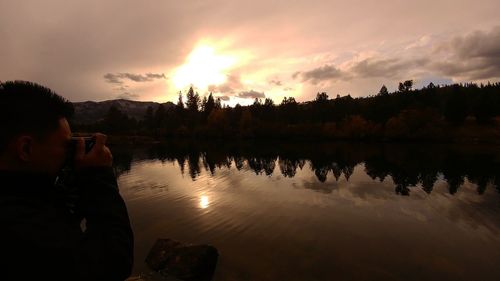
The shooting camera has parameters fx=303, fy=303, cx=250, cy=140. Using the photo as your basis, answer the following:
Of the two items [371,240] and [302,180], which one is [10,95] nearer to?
[371,240]

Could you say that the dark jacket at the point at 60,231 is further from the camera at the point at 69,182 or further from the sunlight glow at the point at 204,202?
the sunlight glow at the point at 204,202

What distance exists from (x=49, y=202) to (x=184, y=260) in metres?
11.0

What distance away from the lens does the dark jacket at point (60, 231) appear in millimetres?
1647

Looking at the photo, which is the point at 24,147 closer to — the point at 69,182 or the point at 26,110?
the point at 26,110

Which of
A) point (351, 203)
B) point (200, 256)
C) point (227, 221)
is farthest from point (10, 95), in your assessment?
point (351, 203)

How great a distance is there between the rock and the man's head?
423 inches

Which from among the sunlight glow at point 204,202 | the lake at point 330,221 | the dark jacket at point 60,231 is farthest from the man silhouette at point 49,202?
the sunlight glow at point 204,202

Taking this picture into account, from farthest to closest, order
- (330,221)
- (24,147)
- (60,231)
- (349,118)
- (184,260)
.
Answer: (349,118), (330,221), (184,260), (24,147), (60,231)

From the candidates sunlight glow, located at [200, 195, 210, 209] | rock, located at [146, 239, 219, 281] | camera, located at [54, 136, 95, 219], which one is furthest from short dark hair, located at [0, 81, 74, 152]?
sunlight glow, located at [200, 195, 210, 209]

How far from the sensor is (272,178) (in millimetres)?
35406

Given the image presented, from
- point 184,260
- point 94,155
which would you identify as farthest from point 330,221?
point 94,155

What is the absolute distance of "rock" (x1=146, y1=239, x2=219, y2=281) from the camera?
11680 mm

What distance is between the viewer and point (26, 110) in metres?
1.96

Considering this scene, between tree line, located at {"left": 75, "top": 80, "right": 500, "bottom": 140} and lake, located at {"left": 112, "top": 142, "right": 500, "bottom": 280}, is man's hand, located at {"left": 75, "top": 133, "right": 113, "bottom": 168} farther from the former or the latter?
tree line, located at {"left": 75, "top": 80, "right": 500, "bottom": 140}
